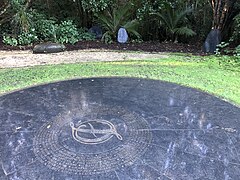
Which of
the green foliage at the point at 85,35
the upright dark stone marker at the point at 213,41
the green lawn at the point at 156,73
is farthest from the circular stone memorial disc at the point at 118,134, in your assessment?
the green foliage at the point at 85,35

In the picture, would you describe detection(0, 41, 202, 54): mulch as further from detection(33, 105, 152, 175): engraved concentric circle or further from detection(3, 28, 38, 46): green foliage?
detection(33, 105, 152, 175): engraved concentric circle

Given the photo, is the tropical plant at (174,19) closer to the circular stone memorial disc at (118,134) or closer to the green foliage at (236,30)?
the green foliage at (236,30)

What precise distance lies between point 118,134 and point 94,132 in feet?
0.76

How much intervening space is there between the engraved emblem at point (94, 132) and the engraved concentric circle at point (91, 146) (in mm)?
34

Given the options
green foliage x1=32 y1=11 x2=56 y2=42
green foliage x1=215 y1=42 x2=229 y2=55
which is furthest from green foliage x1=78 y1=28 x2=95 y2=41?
green foliage x1=215 y1=42 x2=229 y2=55

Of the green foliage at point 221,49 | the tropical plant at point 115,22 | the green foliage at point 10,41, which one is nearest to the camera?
the green foliage at point 221,49

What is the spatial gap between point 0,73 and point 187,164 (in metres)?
3.74

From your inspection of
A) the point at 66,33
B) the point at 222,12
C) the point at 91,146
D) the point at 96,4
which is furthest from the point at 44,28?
the point at 91,146

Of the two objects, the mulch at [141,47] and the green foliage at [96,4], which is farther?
the green foliage at [96,4]

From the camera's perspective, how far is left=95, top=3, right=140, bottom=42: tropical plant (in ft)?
23.8

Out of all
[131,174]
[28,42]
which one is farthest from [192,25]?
[131,174]

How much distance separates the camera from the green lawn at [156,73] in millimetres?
4285

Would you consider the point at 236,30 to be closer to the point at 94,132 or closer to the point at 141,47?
the point at 141,47

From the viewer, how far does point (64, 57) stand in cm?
592
